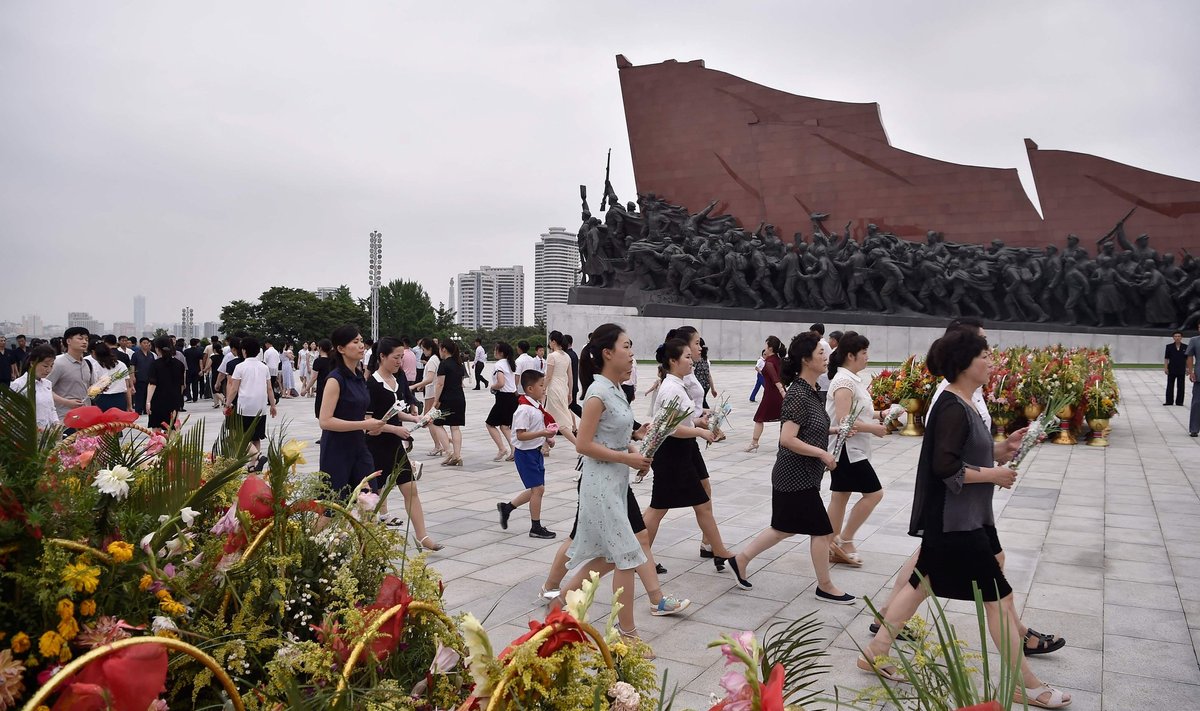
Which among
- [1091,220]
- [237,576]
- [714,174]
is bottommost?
[237,576]

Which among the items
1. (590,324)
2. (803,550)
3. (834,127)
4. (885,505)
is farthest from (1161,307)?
(803,550)

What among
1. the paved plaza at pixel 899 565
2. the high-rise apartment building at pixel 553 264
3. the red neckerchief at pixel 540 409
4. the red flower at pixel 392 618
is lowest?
the paved plaza at pixel 899 565

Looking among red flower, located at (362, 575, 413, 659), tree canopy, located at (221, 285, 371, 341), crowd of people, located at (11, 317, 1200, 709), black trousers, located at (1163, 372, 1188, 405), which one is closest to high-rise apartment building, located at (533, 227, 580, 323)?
tree canopy, located at (221, 285, 371, 341)

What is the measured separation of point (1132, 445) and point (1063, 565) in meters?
6.21

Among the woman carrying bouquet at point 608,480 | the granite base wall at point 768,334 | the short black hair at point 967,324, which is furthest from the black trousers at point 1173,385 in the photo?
the woman carrying bouquet at point 608,480

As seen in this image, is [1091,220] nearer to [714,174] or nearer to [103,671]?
[714,174]

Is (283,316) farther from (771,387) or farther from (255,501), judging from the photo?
(255,501)

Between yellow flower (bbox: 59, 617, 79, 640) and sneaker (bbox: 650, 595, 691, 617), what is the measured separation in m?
3.05

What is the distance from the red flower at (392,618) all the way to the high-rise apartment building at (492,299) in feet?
323

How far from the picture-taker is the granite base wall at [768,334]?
70.6ft

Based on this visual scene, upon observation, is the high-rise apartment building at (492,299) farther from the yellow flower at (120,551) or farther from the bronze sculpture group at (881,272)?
the yellow flower at (120,551)

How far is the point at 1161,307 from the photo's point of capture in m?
21.2

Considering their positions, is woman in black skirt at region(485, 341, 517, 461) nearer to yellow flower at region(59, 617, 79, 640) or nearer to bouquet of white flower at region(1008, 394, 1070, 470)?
bouquet of white flower at region(1008, 394, 1070, 470)

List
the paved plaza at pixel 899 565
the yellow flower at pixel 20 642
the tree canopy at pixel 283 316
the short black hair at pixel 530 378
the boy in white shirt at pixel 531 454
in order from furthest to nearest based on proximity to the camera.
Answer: the tree canopy at pixel 283 316
the short black hair at pixel 530 378
the boy in white shirt at pixel 531 454
the paved plaza at pixel 899 565
the yellow flower at pixel 20 642
